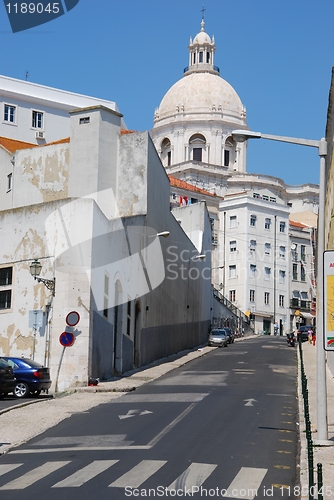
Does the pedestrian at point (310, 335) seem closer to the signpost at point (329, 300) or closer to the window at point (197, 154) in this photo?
the signpost at point (329, 300)

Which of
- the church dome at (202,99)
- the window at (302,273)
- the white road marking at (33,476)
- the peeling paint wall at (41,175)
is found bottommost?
the white road marking at (33,476)

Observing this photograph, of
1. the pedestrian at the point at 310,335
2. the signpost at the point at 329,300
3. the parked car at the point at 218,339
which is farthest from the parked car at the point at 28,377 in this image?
the pedestrian at the point at 310,335

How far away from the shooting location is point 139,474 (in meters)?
13.4

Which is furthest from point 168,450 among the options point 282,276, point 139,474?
point 282,276

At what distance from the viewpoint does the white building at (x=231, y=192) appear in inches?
4156

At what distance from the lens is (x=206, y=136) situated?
125000 millimetres

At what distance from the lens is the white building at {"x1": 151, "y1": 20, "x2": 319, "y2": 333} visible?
105562mm

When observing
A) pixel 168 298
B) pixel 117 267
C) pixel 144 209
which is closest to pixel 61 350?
pixel 117 267

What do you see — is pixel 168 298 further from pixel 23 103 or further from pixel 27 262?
pixel 23 103

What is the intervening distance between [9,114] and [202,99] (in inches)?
2604

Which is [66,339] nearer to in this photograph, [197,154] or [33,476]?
[33,476]

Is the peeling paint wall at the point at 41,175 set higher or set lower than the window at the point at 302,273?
lower

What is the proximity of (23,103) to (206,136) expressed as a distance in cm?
6308

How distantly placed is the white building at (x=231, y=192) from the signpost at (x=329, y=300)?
8723 centimetres
